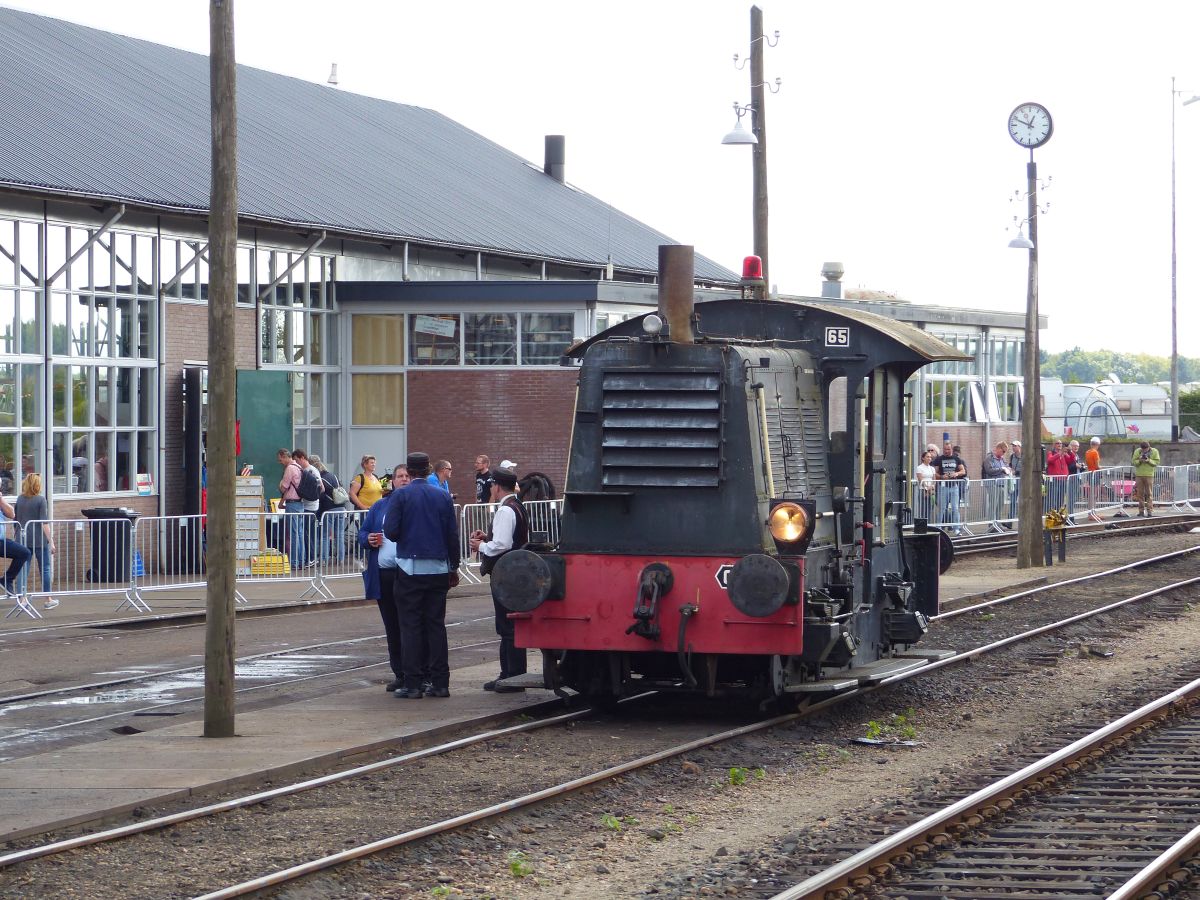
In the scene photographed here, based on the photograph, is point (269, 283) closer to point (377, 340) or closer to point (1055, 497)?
point (377, 340)

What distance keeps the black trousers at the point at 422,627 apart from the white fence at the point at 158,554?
249 inches

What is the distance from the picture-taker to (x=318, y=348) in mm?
33125

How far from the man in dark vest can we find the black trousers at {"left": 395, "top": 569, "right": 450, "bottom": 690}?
1.53 feet

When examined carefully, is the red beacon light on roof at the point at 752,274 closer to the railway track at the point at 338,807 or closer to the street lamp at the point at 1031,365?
the railway track at the point at 338,807

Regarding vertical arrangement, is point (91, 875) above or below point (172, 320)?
below

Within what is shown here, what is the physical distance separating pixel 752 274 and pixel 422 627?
12.0 feet

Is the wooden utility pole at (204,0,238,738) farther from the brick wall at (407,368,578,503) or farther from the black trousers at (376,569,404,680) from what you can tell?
the brick wall at (407,368,578,503)

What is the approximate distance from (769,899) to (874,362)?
20.2 feet

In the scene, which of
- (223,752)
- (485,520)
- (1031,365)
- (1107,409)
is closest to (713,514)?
(223,752)

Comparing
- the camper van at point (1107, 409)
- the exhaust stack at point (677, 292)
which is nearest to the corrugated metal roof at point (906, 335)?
the exhaust stack at point (677, 292)

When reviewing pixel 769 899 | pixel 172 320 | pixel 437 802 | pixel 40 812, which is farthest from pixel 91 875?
pixel 172 320

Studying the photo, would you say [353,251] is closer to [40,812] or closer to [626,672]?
[626,672]

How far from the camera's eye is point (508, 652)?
46.1 ft

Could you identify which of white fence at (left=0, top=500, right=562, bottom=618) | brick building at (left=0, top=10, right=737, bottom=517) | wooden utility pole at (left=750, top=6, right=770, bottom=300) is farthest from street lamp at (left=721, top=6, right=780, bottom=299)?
brick building at (left=0, top=10, right=737, bottom=517)
